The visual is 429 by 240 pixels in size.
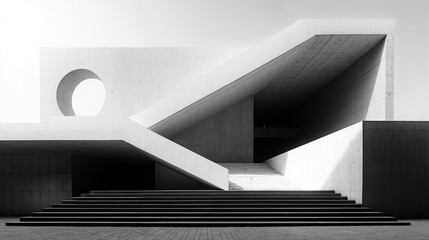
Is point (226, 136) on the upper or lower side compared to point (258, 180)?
upper

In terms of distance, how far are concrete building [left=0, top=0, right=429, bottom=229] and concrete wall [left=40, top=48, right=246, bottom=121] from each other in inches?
2.2

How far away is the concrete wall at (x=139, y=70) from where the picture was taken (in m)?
19.6

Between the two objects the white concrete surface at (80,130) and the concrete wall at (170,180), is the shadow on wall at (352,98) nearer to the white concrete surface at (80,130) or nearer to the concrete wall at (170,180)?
the concrete wall at (170,180)

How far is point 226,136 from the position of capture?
2059 cm

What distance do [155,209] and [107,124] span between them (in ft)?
9.62

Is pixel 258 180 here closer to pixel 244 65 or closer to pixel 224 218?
pixel 244 65

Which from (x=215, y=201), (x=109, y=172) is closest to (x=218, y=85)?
(x=215, y=201)

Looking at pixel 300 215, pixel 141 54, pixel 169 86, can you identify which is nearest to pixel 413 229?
pixel 300 215

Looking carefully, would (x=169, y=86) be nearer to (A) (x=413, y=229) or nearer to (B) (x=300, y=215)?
(B) (x=300, y=215)

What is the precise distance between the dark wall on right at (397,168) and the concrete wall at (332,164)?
283 millimetres

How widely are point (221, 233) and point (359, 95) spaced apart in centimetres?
1236

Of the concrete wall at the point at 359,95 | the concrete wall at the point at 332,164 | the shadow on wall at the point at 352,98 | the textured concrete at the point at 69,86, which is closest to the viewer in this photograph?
the concrete wall at the point at 332,164

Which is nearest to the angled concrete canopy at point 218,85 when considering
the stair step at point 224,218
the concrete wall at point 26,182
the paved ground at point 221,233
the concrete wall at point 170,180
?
the concrete wall at point 170,180

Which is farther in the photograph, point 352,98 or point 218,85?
point 352,98
